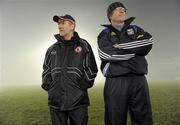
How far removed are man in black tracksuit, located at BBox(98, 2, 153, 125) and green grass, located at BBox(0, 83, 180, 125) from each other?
112 cm

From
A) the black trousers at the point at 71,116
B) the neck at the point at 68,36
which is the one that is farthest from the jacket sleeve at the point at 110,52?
the black trousers at the point at 71,116

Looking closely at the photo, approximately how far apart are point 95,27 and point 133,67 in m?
1.43

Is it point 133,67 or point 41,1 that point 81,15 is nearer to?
point 41,1

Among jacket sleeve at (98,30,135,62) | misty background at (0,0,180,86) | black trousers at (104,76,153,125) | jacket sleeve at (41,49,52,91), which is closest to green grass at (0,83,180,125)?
misty background at (0,0,180,86)

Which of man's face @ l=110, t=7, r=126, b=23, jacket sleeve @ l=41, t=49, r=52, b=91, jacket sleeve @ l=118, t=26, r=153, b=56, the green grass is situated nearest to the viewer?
jacket sleeve @ l=118, t=26, r=153, b=56

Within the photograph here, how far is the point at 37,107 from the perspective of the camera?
3693mm

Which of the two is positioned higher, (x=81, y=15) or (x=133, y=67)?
(x=81, y=15)

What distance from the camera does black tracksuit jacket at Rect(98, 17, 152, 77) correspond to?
2.45 meters

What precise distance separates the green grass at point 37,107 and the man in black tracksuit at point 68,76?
1.03 meters

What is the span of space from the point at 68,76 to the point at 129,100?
537mm

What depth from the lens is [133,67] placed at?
245cm

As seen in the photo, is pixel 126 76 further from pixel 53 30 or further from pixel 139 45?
pixel 53 30

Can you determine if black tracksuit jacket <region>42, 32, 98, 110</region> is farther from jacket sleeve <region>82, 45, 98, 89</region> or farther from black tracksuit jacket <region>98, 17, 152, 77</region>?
black tracksuit jacket <region>98, 17, 152, 77</region>

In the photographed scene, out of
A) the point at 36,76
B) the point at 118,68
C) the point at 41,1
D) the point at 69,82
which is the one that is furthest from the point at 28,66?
the point at 118,68
